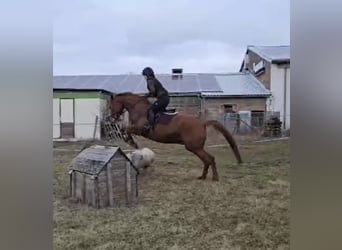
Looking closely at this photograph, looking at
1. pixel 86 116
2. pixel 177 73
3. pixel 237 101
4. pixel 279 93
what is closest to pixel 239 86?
pixel 237 101

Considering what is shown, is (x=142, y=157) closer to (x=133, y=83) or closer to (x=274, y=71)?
(x=133, y=83)

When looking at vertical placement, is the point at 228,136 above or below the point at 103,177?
above

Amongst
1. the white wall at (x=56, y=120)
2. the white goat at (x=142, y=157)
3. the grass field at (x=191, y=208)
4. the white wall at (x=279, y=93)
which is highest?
the white wall at (x=279, y=93)

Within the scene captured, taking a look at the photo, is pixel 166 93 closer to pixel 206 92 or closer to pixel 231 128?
pixel 206 92

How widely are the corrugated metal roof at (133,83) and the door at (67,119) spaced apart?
86 mm

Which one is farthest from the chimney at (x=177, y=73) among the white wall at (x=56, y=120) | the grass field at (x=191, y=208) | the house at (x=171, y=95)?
the white wall at (x=56, y=120)

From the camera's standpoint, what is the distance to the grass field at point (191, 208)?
1777 mm

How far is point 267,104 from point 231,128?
20cm

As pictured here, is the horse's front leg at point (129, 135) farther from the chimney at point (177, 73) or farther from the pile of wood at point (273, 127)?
the pile of wood at point (273, 127)

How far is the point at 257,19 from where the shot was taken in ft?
5.95

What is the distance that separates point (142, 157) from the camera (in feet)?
6.14

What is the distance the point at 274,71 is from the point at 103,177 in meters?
0.91

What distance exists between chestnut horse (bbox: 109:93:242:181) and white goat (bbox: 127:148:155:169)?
68mm

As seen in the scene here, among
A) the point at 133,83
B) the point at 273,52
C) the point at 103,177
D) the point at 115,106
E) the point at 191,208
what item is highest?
the point at 273,52
